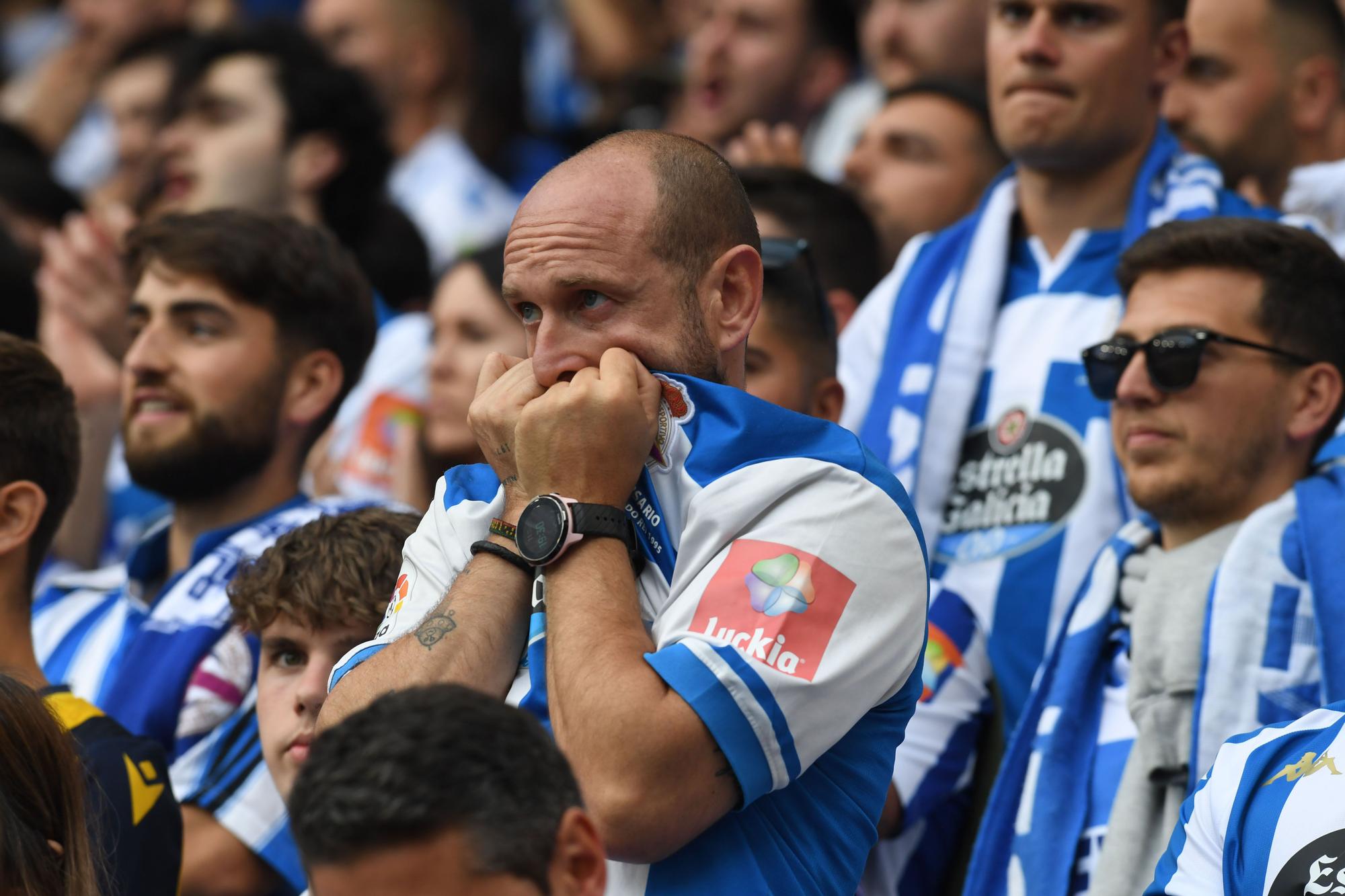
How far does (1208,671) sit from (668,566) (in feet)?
4.87

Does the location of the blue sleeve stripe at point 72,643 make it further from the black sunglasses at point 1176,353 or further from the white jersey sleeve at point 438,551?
the black sunglasses at point 1176,353

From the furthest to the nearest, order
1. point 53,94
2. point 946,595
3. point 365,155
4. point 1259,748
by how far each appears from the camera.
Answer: point 53,94, point 365,155, point 946,595, point 1259,748

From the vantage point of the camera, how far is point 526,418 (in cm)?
286

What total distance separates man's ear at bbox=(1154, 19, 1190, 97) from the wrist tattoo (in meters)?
3.05

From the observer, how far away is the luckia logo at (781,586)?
2.60 m

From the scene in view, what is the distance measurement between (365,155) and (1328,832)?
5452mm

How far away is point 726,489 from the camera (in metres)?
2.73

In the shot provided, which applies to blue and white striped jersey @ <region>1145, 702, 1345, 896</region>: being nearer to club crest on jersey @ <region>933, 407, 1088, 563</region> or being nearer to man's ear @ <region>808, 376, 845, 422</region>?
club crest on jersey @ <region>933, 407, 1088, 563</region>

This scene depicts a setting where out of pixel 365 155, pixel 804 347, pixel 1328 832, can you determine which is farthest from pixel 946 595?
pixel 365 155

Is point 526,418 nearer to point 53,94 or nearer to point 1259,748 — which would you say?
point 1259,748

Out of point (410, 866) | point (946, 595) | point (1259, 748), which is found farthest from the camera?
point (946, 595)

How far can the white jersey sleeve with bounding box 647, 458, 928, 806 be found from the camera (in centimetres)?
254

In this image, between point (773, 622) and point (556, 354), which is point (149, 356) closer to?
point (556, 354)

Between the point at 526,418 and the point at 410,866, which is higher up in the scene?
the point at 526,418
